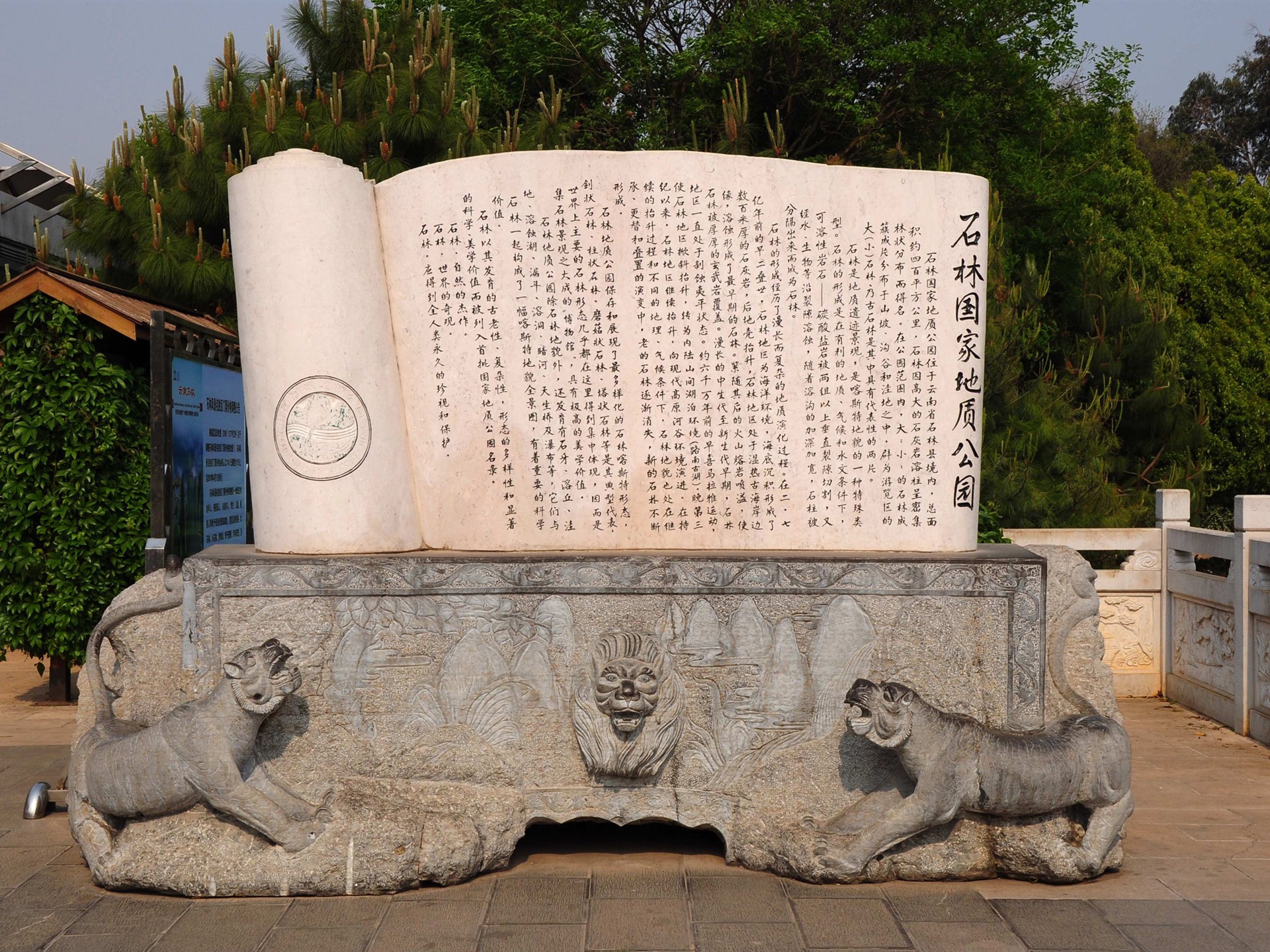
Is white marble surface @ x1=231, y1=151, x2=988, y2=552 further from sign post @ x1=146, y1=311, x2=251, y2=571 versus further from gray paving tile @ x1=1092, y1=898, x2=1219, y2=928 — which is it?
gray paving tile @ x1=1092, y1=898, x2=1219, y2=928

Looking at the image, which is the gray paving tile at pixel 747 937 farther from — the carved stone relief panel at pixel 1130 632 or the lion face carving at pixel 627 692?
the carved stone relief panel at pixel 1130 632

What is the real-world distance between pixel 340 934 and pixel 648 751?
1.28 m

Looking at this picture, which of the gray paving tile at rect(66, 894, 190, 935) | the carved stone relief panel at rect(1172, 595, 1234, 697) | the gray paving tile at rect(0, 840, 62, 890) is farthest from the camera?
the carved stone relief panel at rect(1172, 595, 1234, 697)

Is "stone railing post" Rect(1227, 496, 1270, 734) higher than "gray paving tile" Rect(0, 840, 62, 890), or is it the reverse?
"stone railing post" Rect(1227, 496, 1270, 734)

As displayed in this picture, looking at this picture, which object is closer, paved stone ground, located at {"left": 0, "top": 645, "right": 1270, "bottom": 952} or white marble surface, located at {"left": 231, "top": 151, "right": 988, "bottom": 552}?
paved stone ground, located at {"left": 0, "top": 645, "right": 1270, "bottom": 952}

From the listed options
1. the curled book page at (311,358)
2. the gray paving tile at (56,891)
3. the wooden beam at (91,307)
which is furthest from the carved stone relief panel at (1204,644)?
the wooden beam at (91,307)

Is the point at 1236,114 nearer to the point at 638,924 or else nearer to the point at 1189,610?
the point at 1189,610

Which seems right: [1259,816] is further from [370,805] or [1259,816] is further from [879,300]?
[370,805]

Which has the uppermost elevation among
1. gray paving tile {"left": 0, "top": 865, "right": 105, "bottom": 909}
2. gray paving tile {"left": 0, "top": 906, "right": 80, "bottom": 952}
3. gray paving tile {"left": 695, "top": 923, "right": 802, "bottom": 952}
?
gray paving tile {"left": 695, "top": 923, "right": 802, "bottom": 952}

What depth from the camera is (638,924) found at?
3787 millimetres

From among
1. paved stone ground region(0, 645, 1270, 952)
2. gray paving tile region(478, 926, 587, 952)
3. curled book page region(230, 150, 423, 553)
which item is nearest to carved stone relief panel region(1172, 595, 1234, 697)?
paved stone ground region(0, 645, 1270, 952)

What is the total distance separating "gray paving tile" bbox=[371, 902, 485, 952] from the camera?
3627mm

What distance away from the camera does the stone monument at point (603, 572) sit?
162 inches

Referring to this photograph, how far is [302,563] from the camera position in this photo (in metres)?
4.36
